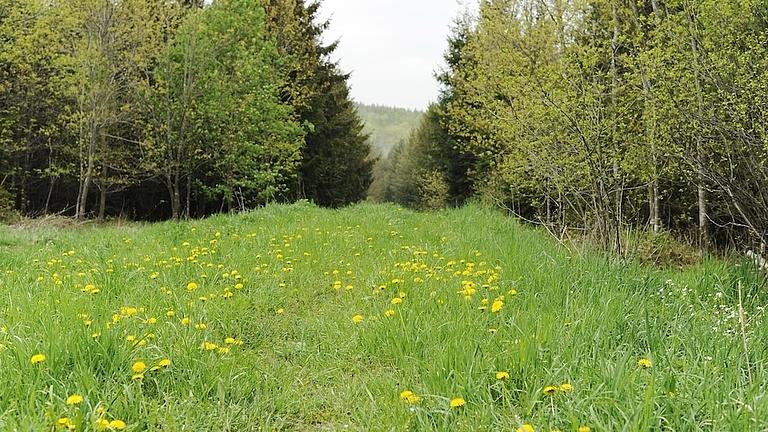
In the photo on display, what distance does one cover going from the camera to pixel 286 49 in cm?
1814

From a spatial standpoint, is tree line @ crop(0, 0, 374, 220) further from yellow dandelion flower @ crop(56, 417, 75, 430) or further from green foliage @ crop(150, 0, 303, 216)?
yellow dandelion flower @ crop(56, 417, 75, 430)

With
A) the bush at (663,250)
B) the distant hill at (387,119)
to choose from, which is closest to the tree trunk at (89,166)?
the bush at (663,250)

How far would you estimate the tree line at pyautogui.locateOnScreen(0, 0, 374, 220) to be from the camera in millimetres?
13664

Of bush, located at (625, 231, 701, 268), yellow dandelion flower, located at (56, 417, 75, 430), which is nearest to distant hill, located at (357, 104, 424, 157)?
bush, located at (625, 231, 701, 268)

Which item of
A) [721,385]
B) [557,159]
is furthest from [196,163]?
[721,385]

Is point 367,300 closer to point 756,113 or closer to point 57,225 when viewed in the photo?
point 756,113

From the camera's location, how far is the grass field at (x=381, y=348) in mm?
1989

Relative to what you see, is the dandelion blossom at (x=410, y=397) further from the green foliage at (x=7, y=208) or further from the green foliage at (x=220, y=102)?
the green foliage at (x=7, y=208)

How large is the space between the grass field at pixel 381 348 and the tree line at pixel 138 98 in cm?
1015

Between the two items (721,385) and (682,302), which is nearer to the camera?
(721,385)

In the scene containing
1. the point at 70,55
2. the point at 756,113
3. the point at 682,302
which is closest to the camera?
the point at 682,302

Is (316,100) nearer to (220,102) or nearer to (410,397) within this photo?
(220,102)

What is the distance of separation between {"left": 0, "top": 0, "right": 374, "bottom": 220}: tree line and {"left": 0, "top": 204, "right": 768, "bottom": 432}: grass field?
10.2 metres

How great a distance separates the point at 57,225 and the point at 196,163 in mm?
4473
